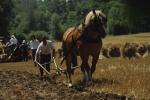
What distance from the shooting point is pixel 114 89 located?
8.63m

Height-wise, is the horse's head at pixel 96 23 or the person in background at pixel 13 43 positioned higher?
the horse's head at pixel 96 23

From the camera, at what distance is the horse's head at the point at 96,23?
32.0ft

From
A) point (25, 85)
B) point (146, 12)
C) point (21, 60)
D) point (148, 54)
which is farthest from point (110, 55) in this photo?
point (146, 12)

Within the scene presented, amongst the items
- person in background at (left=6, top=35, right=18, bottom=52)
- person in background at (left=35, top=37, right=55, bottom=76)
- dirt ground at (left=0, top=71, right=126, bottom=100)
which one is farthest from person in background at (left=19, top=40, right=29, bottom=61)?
dirt ground at (left=0, top=71, right=126, bottom=100)

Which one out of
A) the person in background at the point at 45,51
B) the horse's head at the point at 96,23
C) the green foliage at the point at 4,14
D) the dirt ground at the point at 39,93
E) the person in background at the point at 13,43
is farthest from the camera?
the green foliage at the point at 4,14

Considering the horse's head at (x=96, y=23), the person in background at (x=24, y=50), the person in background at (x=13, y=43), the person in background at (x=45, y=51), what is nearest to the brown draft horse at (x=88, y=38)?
the horse's head at (x=96, y=23)

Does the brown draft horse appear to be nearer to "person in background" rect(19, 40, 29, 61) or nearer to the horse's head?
the horse's head

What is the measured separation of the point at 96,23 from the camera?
32.5 feet

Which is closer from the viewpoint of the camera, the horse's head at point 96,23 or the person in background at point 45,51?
the horse's head at point 96,23

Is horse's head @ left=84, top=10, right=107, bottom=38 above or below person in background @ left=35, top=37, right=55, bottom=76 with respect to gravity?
above

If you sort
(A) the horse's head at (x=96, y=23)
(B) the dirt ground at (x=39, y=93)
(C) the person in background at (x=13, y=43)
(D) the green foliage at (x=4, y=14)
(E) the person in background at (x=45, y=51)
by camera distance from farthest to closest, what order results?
(D) the green foliage at (x=4, y=14) < (C) the person in background at (x=13, y=43) < (E) the person in background at (x=45, y=51) < (A) the horse's head at (x=96, y=23) < (B) the dirt ground at (x=39, y=93)

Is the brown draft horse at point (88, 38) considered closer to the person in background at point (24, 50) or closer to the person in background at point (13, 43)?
the person in background at point (24, 50)

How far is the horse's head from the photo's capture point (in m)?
9.77

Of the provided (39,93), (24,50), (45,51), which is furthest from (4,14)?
(39,93)
